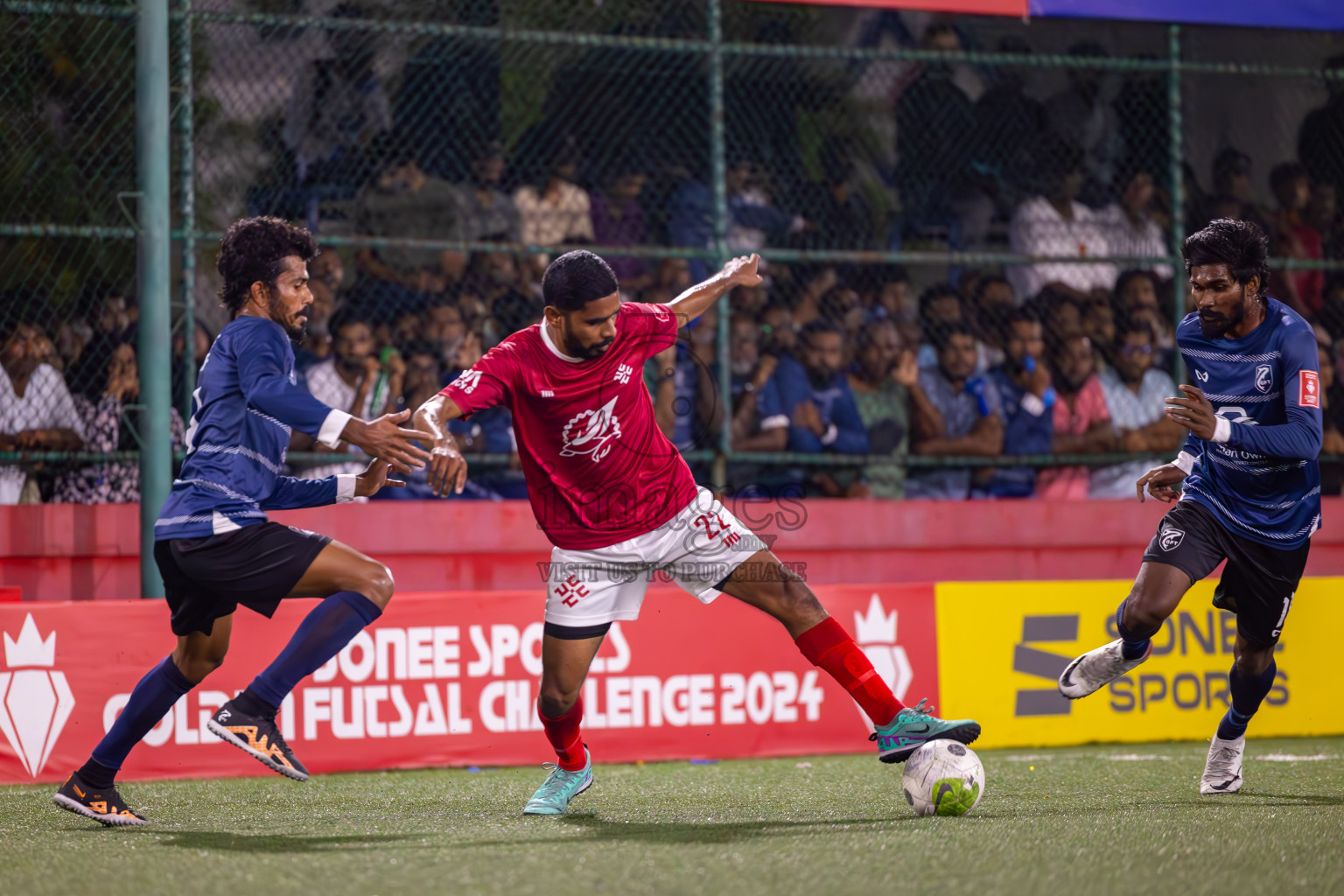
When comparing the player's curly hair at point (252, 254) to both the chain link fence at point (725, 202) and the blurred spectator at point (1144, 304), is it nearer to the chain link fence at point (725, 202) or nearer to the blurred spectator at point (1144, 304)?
the chain link fence at point (725, 202)

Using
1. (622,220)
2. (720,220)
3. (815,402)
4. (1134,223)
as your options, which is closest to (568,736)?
(815,402)

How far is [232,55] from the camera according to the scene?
8.59 meters

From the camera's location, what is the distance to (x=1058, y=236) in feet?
32.9

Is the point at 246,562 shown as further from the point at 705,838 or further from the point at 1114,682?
the point at 1114,682

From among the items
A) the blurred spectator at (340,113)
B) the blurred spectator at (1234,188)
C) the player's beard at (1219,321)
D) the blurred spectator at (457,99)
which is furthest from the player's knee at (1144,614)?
the blurred spectator at (1234,188)

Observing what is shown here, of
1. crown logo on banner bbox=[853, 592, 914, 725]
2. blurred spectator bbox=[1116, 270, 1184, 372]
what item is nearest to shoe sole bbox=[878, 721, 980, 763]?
crown logo on banner bbox=[853, 592, 914, 725]

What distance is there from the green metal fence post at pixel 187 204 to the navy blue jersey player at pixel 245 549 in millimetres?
2876

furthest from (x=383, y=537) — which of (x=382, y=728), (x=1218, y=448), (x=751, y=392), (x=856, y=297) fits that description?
→ (x=1218, y=448)

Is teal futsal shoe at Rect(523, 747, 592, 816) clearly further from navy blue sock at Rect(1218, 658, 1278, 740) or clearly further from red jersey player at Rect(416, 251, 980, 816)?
navy blue sock at Rect(1218, 658, 1278, 740)

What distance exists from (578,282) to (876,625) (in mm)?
A: 3579

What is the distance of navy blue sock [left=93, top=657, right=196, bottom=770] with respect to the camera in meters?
5.06

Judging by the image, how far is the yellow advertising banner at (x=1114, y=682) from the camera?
783 cm

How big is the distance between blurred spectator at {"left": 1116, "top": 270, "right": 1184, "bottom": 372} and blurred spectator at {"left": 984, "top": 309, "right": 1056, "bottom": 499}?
689 millimetres

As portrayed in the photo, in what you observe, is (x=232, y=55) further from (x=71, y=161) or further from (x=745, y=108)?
(x=745, y=108)
